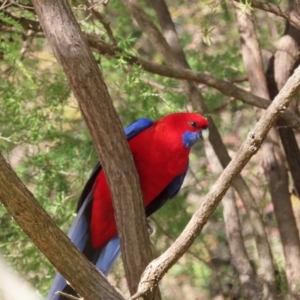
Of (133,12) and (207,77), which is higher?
(133,12)

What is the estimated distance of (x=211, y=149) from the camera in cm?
236

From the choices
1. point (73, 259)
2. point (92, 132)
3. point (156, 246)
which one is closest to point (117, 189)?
point (92, 132)

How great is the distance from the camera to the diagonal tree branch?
1158mm

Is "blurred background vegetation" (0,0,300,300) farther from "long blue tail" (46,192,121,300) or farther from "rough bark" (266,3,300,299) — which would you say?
"rough bark" (266,3,300,299)

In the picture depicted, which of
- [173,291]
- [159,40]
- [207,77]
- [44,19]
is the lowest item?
[173,291]

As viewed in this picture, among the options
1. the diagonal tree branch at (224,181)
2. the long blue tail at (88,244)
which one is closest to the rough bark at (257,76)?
the long blue tail at (88,244)

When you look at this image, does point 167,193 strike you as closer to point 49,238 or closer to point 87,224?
point 87,224

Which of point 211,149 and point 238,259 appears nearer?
point 238,259

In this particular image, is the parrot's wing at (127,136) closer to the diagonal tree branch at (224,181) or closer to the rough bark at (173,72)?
the rough bark at (173,72)

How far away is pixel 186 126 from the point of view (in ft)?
6.06

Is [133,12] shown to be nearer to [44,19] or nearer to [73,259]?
[44,19]

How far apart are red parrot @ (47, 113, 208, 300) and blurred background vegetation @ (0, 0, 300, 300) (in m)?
0.07

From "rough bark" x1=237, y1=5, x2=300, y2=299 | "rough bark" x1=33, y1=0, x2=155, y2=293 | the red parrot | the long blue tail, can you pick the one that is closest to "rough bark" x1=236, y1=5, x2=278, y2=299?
"rough bark" x1=237, y1=5, x2=300, y2=299

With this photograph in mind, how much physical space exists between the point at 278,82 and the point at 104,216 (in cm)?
70
